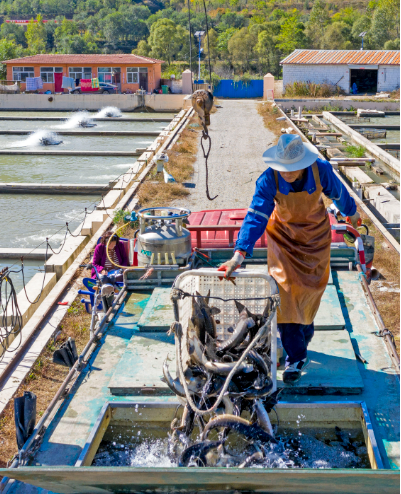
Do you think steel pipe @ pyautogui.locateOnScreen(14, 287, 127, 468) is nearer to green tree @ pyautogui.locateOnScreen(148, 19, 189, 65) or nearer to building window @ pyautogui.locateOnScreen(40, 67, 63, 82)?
building window @ pyautogui.locateOnScreen(40, 67, 63, 82)

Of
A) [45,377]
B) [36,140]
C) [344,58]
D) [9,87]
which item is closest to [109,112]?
[9,87]

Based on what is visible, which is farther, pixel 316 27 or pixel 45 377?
pixel 316 27

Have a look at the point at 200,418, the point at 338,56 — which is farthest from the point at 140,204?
the point at 338,56

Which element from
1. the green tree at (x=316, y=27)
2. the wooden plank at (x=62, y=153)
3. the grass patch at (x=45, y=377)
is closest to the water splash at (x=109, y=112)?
the wooden plank at (x=62, y=153)

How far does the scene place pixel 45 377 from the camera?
5.48m

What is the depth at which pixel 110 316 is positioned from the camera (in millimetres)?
5305

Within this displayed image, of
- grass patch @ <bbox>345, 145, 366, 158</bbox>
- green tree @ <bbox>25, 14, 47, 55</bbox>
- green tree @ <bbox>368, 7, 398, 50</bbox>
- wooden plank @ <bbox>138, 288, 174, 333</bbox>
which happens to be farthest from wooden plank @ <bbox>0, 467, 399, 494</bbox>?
green tree @ <bbox>25, 14, 47, 55</bbox>

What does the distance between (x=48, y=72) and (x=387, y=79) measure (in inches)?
918

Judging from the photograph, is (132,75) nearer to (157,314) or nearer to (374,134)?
(374,134)

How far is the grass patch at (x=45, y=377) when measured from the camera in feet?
14.9

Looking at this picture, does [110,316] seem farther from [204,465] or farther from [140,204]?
[140,204]

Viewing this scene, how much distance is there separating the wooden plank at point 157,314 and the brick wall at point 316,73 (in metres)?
32.8

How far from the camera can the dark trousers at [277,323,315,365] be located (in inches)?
157

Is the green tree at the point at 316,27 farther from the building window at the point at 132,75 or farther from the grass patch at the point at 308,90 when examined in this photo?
the building window at the point at 132,75
